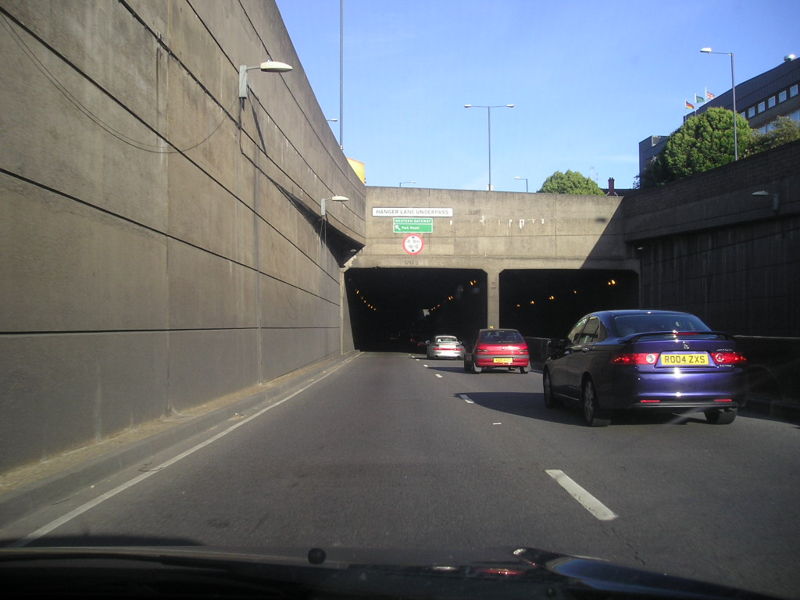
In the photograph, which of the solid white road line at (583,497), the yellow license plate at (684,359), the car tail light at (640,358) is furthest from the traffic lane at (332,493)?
the yellow license plate at (684,359)

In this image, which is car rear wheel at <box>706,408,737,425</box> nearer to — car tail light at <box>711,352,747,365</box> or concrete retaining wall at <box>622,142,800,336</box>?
car tail light at <box>711,352,747,365</box>

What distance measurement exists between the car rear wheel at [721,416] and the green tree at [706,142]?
4651 cm

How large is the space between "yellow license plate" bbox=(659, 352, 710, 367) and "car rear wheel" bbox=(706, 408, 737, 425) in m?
1.11

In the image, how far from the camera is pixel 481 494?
246 inches

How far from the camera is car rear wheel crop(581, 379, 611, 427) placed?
973cm

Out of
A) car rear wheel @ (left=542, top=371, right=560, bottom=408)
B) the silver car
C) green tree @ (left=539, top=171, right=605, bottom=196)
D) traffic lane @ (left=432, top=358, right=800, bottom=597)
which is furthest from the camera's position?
green tree @ (left=539, top=171, right=605, bottom=196)

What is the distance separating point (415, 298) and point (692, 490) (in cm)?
6195

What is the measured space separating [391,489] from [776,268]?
2304cm

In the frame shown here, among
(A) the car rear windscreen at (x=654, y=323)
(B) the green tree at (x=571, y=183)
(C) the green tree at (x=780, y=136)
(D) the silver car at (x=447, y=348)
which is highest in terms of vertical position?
(B) the green tree at (x=571, y=183)

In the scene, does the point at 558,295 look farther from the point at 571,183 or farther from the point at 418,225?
the point at 571,183

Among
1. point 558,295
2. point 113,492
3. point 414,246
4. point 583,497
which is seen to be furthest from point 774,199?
point 558,295

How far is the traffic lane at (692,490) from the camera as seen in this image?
4.46 m

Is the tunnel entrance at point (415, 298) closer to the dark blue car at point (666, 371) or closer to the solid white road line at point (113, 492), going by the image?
the dark blue car at point (666, 371)

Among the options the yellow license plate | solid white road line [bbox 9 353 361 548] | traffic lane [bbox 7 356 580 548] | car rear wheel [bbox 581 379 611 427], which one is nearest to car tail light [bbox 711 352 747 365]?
the yellow license plate
